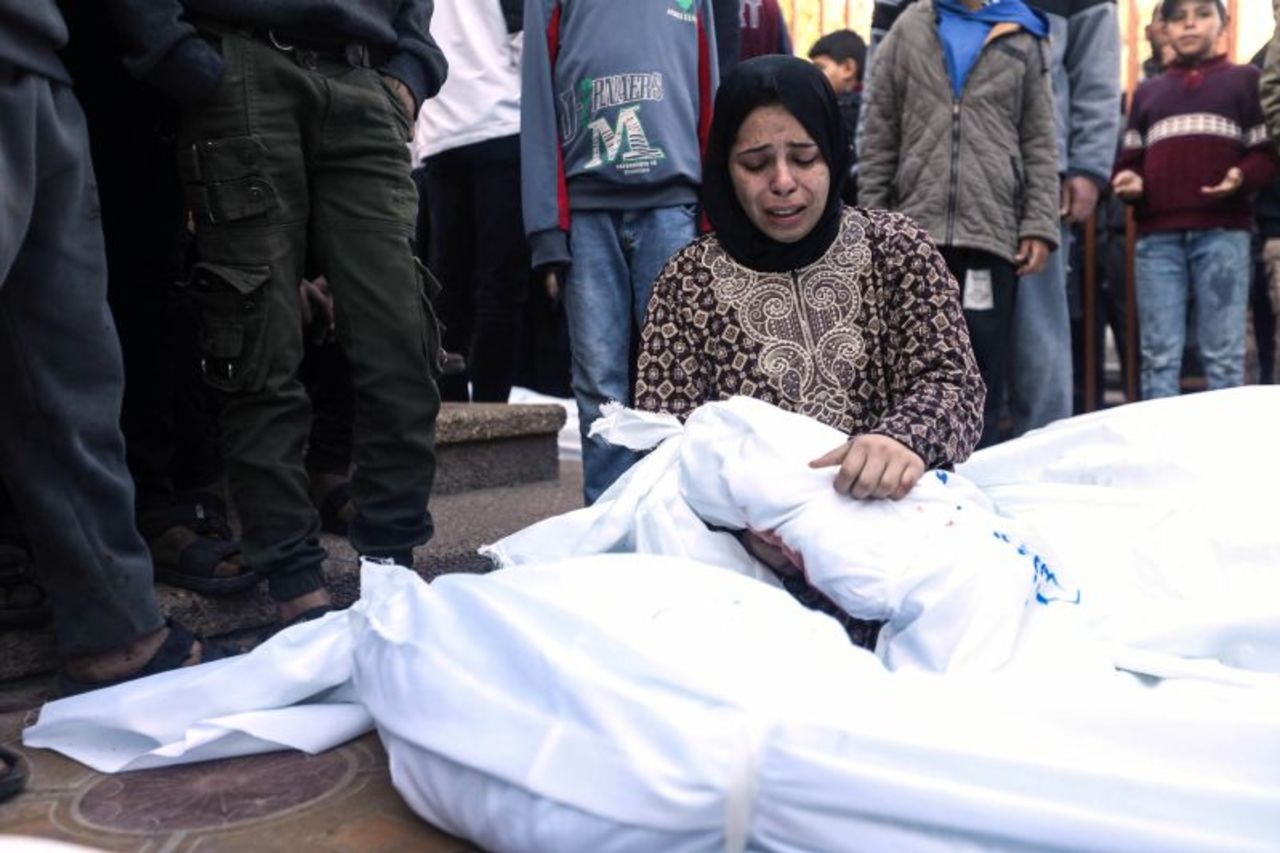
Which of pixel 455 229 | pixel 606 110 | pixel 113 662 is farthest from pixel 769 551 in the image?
pixel 455 229

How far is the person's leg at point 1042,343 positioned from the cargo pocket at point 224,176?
2170mm

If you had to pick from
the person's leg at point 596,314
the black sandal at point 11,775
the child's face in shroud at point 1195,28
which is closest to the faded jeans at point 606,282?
the person's leg at point 596,314

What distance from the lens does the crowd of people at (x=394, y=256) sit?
1.71 metres

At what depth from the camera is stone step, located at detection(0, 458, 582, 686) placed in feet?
6.18

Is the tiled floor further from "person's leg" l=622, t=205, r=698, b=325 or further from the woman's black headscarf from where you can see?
"person's leg" l=622, t=205, r=698, b=325

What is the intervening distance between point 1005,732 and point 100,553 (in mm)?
1257

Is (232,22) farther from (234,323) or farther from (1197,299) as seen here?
(1197,299)

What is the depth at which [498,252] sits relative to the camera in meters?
3.50

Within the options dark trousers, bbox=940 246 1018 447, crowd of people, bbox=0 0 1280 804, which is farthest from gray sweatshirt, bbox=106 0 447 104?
dark trousers, bbox=940 246 1018 447

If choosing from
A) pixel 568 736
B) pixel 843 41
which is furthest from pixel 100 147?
pixel 843 41

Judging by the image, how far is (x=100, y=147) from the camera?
212cm

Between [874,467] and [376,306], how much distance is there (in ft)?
3.15

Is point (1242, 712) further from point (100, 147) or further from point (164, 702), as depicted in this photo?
point (100, 147)

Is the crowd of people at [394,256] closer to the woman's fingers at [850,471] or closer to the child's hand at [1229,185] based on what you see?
the woman's fingers at [850,471]
